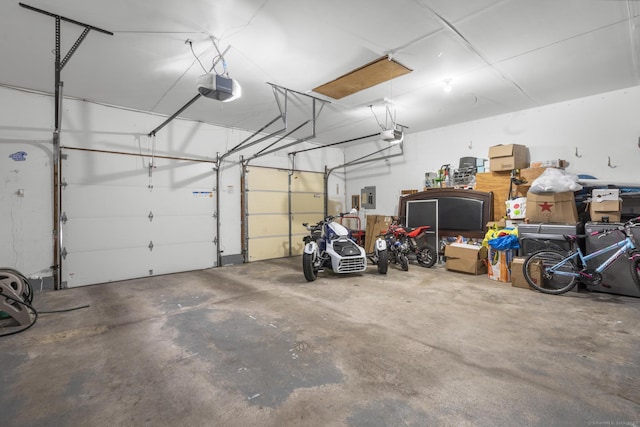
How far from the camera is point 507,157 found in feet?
16.9

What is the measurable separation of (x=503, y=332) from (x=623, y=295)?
237cm

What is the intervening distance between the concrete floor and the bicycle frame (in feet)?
1.09

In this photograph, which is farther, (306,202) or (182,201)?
(306,202)

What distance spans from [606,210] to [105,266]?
24.8 feet

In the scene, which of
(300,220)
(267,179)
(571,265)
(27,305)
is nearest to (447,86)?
(571,265)

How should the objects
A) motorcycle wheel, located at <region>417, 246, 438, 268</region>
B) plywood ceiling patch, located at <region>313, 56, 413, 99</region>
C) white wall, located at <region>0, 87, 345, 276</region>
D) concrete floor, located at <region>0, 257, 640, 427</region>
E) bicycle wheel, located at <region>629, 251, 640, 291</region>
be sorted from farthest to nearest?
motorcycle wheel, located at <region>417, 246, 438, 268</region>, white wall, located at <region>0, 87, 345, 276</region>, plywood ceiling patch, located at <region>313, 56, 413, 99</region>, bicycle wheel, located at <region>629, 251, 640, 291</region>, concrete floor, located at <region>0, 257, 640, 427</region>

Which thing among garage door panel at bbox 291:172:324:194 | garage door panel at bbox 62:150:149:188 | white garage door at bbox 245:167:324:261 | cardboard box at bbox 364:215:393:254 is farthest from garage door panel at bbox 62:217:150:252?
cardboard box at bbox 364:215:393:254

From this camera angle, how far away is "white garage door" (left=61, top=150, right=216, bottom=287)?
15.1ft

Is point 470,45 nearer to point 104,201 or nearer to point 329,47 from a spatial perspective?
point 329,47

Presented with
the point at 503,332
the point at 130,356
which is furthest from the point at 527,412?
the point at 130,356

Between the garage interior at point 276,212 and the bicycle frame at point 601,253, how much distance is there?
0.57ft

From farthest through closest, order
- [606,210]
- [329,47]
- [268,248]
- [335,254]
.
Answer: [268,248] → [335,254] → [606,210] → [329,47]

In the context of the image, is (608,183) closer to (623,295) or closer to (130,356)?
(623,295)

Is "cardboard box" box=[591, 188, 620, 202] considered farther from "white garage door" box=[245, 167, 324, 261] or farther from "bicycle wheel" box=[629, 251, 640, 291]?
"white garage door" box=[245, 167, 324, 261]
